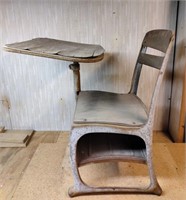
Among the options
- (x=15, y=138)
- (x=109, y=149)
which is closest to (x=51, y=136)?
(x=15, y=138)

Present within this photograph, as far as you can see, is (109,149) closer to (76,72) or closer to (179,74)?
(76,72)

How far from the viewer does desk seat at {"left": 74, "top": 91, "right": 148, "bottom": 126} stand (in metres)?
1.26

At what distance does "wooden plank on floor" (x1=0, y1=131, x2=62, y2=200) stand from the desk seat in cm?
59

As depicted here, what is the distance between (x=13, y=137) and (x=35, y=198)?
2.50 ft

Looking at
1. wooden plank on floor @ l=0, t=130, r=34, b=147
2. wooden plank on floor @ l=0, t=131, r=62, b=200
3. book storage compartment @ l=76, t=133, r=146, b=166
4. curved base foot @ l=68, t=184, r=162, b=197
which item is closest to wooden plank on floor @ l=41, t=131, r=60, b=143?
wooden plank on floor @ l=0, t=131, r=62, b=200

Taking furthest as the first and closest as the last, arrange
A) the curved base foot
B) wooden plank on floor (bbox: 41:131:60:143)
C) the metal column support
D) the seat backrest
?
1. wooden plank on floor (bbox: 41:131:60:143)
2. the metal column support
3. the curved base foot
4. the seat backrest

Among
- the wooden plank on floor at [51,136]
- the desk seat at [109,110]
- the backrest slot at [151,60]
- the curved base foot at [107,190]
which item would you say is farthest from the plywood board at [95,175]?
the backrest slot at [151,60]

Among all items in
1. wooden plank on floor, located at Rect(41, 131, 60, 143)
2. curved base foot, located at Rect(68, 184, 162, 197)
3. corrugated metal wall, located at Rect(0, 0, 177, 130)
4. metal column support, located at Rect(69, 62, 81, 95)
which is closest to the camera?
curved base foot, located at Rect(68, 184, 162, 197)

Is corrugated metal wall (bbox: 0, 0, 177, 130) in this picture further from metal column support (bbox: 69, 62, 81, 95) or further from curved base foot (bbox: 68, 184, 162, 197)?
curved base foot (bbox: 68, 184, 162, 197)

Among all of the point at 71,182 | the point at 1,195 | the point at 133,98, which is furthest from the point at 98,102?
the point at 1,195

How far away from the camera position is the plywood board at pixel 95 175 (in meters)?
1.34

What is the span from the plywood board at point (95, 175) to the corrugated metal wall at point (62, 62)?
438mm

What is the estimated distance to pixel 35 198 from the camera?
1315mm

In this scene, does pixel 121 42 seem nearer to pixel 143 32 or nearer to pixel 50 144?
pixel 143 32
